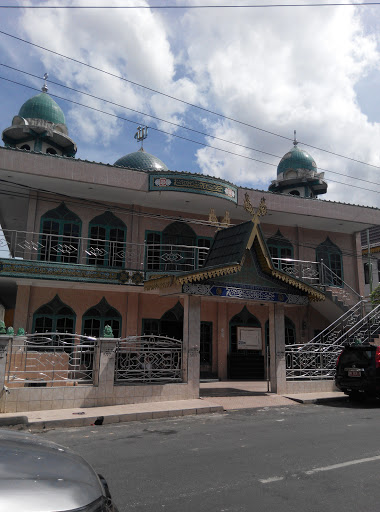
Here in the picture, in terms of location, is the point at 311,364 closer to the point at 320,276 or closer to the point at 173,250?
the point at 320,276

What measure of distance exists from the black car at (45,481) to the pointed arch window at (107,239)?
14.9 metres

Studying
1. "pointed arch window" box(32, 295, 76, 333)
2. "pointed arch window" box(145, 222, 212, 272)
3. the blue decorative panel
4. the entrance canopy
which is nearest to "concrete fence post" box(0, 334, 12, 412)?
the entrance canopy

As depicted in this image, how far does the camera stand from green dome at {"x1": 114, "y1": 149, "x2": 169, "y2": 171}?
71.1ft

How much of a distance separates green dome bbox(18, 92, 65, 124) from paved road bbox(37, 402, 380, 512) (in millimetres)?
18515

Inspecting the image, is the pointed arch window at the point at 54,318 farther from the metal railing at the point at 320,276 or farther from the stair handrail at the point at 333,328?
the metal railing at the point at 320,276

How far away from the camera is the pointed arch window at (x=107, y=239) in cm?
1792

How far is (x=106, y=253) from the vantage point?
17.7 meters

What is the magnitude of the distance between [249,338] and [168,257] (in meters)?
5.26

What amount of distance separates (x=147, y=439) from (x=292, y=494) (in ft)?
12.1

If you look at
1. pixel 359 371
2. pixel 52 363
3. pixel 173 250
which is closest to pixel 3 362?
pixel 52 363

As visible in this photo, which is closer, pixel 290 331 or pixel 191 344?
pixel 191 344

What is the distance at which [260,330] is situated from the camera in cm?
2003

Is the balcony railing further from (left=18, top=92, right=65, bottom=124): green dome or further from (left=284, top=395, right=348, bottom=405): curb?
(left=18, top=92, right=65, bottom=124): green dome

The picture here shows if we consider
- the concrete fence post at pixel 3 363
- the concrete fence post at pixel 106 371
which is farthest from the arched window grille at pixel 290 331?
the concrete fence post at pixel 3 363
